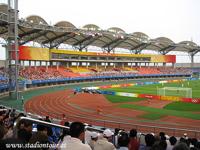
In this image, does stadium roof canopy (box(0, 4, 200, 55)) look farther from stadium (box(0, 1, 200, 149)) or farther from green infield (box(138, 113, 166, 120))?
green infield (box(138, 113, 166, 120))

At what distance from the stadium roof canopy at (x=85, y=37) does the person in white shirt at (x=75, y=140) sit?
3585cm

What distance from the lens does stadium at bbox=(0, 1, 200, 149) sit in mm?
26266

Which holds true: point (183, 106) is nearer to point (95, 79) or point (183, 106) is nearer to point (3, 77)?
point (3, 77)

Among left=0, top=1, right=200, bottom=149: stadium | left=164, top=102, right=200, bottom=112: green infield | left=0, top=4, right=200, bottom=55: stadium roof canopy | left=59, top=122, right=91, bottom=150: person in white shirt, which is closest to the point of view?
left=59, top=122, right=91, bottom=150: person in white shirt

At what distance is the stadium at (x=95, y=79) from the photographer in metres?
26.3

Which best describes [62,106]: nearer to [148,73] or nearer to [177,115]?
[177,115]

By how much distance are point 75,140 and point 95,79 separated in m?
72.5

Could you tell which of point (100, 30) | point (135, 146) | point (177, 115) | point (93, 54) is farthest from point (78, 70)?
point (135, 146)

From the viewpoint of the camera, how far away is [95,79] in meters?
76.9

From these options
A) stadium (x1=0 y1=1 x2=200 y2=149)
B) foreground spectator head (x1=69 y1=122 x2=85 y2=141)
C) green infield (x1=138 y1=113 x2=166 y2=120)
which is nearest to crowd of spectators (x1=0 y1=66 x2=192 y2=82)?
stadium (x1=0 y1=1 x2=200 y2=149)

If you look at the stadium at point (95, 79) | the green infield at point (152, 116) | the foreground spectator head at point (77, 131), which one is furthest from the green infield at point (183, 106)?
the foreground spectator head at point (77, 131)

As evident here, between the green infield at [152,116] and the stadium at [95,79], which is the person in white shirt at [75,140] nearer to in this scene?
the stadium at [95,79]

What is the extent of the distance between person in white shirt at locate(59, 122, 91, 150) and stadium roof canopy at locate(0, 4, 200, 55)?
3585 centimetres

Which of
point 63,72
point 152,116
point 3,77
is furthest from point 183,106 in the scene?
point 63,72
